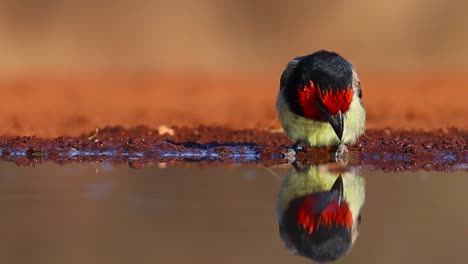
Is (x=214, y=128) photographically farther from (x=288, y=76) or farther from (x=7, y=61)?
(x=7, y=61)

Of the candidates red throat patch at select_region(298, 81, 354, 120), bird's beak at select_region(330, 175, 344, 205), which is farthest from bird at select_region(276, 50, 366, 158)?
bird's beak at select_region(330, 175, 344, 205)

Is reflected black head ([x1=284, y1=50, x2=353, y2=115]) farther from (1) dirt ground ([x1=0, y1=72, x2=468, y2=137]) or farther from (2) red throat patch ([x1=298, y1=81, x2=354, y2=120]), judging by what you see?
(1) dirt ground ([x1=0, y1=72, x2=468, y2=137])

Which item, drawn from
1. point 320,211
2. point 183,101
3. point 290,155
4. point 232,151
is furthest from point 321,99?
point 183,101

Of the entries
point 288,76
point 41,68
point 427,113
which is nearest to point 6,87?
point 41,68

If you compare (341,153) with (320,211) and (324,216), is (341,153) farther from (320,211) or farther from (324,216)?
(324,216)

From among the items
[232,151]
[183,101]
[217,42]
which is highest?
[232,151]

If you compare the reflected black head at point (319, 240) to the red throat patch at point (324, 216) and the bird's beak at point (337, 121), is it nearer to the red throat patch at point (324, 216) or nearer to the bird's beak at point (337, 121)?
the red throat patch at point (324, 216)
